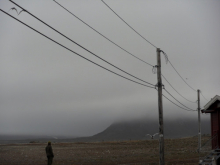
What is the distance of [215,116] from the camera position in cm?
2912

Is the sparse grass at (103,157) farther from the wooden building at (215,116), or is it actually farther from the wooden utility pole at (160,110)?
the wooden utility pole at (160,110)

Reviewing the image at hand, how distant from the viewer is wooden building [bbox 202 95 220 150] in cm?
2806

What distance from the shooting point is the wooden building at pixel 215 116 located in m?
28.1

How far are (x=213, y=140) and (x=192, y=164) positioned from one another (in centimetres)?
314

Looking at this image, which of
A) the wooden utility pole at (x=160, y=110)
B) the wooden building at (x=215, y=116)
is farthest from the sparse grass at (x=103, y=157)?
the wooden utility pole at (x=160, y=110)

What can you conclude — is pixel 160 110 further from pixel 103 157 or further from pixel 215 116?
pixel 103 157

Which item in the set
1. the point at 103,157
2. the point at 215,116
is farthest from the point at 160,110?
the point at 103,157

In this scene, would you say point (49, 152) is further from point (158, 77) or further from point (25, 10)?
→ point (25, 10)

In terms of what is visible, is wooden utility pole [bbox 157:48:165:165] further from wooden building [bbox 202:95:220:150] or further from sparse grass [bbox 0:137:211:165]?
sparse grass [bbox 0:137:211:165]

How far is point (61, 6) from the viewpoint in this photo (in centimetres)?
1379

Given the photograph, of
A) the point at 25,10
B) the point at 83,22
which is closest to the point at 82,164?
the point at 83,22

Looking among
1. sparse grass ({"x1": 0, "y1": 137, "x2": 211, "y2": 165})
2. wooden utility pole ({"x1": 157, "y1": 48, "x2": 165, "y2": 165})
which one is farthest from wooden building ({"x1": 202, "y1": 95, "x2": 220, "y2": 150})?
wooden utility pole ({"x1": 157, "y1": 48, "x2": 165, "y2": 165})

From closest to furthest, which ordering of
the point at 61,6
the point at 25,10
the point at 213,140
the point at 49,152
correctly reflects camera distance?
1. the point at 25,10
2. the point at 61,6
3. the point at 49,152
4. the point at 213,140

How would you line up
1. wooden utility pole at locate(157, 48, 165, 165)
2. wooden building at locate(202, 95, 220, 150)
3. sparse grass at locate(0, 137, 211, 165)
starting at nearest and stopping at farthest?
wooden utility pole at locate(157, 48, 165, 165) → wooden building at locate(202, 95, 220, 150) → sparse grass at locate(0, 137, 211, 165)
